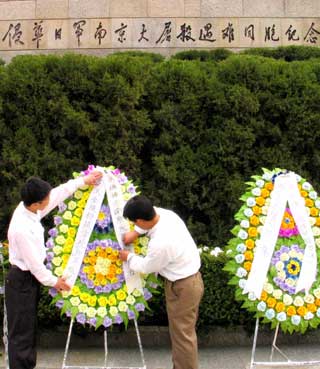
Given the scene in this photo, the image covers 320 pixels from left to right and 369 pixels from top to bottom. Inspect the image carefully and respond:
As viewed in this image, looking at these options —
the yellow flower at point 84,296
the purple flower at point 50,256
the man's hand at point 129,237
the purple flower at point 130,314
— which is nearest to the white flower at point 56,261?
the purple flower at point 50,256

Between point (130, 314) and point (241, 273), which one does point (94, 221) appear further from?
point (241, 273)

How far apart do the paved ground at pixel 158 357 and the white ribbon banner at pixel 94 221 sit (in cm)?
86

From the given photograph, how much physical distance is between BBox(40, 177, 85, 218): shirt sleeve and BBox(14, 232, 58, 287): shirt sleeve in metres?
0.46

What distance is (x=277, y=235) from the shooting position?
13.3 feet

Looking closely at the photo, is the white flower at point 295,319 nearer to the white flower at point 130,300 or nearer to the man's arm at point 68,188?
the white flower at point 130,300

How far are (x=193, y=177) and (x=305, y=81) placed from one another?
1.57 meters

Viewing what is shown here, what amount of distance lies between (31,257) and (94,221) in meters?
0.71

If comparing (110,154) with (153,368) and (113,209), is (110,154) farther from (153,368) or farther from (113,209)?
(153,368)

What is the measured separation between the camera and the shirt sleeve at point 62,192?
3822mm

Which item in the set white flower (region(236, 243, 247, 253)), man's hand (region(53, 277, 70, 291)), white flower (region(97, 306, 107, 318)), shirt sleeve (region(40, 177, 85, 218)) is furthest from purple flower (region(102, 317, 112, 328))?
white flower (region(236, 243, 247, 253))

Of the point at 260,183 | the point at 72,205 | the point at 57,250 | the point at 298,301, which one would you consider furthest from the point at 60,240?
the point at 298,301

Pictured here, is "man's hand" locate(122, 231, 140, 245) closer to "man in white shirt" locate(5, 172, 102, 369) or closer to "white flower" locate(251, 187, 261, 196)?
"man in white shirt" locate(5, 172, 102, 369)

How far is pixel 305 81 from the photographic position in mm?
5414

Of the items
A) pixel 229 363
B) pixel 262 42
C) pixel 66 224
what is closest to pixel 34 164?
pixel 66 224
